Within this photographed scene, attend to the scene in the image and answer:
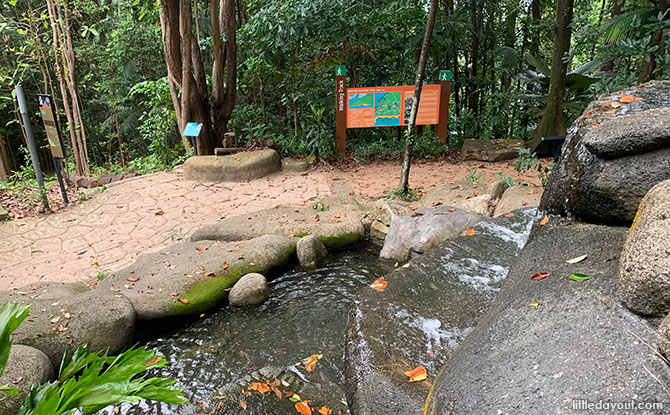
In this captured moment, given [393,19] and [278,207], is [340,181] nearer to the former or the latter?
[278,207]

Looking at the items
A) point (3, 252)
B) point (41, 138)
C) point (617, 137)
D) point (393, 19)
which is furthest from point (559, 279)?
point (41, 138)

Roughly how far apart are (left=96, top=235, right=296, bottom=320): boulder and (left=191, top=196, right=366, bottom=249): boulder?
28 centimetres

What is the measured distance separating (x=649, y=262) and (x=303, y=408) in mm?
2258

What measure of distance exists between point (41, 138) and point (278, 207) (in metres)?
13.2

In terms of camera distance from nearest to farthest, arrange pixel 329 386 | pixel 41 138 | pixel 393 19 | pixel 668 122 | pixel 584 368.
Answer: pixel 584 368
pixel 668 122
pixel 329 386
pixel 393 19
pixel 41 138

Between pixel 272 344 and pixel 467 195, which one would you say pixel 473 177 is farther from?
pixel 272 344

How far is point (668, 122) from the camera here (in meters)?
2.38

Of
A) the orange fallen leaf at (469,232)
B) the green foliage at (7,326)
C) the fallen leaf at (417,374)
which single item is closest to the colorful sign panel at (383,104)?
the orange fallen leaf at (469,232)

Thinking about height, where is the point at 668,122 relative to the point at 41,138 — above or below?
above

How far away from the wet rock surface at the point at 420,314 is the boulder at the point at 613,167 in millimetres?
999

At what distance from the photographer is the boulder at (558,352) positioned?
59.5 inches

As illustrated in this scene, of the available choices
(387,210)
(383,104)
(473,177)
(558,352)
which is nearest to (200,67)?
(383,104)

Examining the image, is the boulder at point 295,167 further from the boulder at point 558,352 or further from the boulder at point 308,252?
the boulder at point 558,352

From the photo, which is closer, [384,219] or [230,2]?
[384,219]
